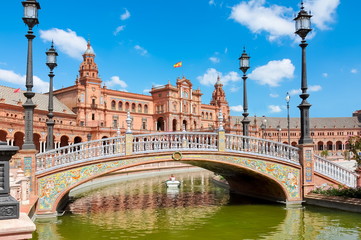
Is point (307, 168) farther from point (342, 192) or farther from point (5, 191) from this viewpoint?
point (5, 191)

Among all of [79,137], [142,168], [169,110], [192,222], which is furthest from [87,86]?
[192,222]

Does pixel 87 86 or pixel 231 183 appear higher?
pixel 87 86

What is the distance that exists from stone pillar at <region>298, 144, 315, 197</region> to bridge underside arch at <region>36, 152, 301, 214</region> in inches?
10.8

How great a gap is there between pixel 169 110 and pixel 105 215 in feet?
191

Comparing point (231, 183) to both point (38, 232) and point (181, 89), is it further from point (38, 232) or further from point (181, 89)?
point (181, 89)

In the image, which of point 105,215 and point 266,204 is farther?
point 266,204

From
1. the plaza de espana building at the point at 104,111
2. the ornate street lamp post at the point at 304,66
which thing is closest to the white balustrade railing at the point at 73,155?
the ornate street lamp post at the point at 304,66

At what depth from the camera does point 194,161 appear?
55.7ft

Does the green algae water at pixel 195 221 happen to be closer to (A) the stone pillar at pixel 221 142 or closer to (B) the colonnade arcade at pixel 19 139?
(A) the stone pillar at pixel 221 142

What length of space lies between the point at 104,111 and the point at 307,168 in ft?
177

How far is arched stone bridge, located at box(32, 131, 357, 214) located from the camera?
557 inches

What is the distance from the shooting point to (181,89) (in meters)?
76.8

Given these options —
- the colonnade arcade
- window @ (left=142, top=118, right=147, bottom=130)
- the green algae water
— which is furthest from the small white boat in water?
window @ (left=142, top=118, right=147, bottom=130)

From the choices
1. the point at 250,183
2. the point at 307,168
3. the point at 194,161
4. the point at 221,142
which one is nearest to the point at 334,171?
the point at 307,168
